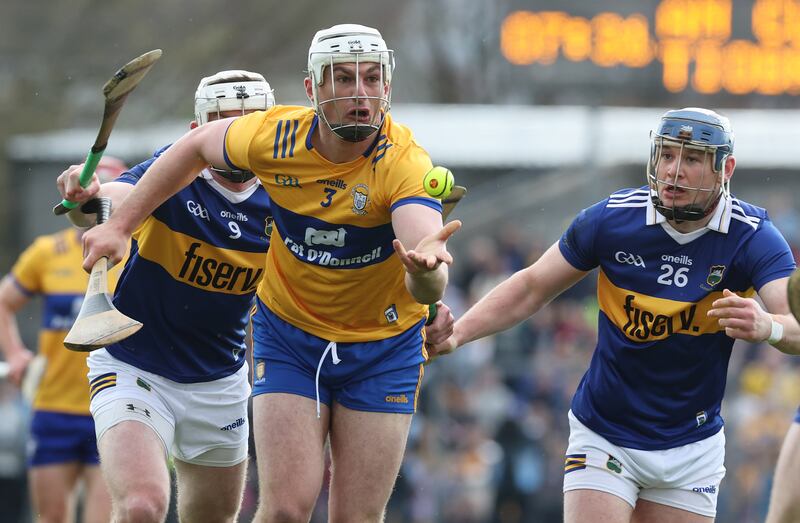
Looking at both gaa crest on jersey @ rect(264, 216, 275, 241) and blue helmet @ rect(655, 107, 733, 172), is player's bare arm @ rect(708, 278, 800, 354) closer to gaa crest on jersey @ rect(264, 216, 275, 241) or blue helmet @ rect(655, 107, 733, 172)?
blue helmet @ rect(655, 107, 733, 172)

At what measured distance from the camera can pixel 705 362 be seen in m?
5.75

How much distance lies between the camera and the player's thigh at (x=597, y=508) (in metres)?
5.62

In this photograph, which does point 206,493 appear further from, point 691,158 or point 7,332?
point 7,332

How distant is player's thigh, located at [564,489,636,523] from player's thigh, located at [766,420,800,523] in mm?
1445

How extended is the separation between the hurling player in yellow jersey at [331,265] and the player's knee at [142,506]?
44cm

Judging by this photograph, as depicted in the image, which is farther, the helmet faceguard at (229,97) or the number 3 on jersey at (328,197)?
the helmet faceguard at (229,97)

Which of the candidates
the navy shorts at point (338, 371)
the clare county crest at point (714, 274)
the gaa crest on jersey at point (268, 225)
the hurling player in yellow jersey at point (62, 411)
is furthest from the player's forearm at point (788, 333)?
the hurling player in yellow jersey at point (62, 411)

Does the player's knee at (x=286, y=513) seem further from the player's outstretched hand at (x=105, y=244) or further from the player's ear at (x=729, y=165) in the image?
the player's ear at (x=729, y=165)

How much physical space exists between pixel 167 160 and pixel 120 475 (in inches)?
51.4

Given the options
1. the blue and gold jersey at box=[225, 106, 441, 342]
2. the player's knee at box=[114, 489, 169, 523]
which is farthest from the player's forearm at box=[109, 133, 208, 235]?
the player's knee at box=[114, 489, 169, 523]

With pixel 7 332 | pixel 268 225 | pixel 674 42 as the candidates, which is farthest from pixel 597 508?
pixel 674 42

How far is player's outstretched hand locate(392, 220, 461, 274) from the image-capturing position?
16.8ft

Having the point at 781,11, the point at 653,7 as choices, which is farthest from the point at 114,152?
the point at 781,11

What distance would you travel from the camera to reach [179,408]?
6355mm
